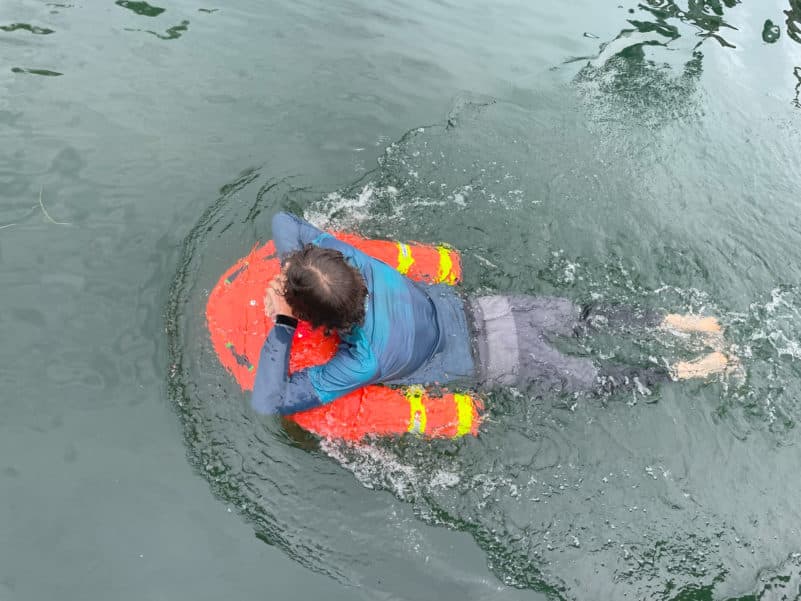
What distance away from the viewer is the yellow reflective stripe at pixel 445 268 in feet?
16.1

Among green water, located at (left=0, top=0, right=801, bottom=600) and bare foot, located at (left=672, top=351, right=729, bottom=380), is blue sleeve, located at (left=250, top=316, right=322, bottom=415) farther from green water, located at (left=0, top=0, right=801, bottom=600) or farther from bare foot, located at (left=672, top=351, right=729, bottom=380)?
bare foot, located at (left=672, top=351, right=729, bottom=380)

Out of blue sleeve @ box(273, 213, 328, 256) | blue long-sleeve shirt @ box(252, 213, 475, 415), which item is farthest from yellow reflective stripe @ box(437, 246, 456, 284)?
blue sleeve @ box(273, 213, 328, 256)

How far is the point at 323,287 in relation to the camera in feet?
10.1

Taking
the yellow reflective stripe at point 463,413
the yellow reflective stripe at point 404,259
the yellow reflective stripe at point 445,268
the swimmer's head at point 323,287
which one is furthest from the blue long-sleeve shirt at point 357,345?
the yellow reflective stripe at point 445,268

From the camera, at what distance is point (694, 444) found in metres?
4.40

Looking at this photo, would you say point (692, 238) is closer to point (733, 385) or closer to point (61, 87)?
point (733, 385)

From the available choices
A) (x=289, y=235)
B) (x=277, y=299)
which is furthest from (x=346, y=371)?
(x=289, y=235)

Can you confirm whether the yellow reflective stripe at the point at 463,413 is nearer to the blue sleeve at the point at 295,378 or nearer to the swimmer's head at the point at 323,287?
the blue sleeve at the point at 295,378

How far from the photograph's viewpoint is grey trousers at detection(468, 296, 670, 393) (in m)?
4.34

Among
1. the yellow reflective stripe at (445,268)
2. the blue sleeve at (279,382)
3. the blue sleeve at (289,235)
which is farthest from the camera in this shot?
the yellow reflective stripe at (445,268)

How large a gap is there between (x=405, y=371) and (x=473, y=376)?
2.30 ft

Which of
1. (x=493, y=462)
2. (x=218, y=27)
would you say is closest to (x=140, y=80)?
(x=218, y=27)

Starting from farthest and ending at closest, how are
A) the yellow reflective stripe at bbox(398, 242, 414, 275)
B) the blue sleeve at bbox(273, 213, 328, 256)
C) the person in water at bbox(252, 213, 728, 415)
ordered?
1. the yellow reflective stripe at bbox(398, 242, 414, 275)
2. the blue sleeve at bbox(273, 213, 328, 256)
3. the person in water at bbox(252, 213, 728, 415)

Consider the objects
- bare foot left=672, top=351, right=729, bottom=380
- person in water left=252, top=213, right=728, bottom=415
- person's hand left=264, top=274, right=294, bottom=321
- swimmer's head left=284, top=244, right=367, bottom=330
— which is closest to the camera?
swimmer's head left=284, top=244, right=367, bottom=330
